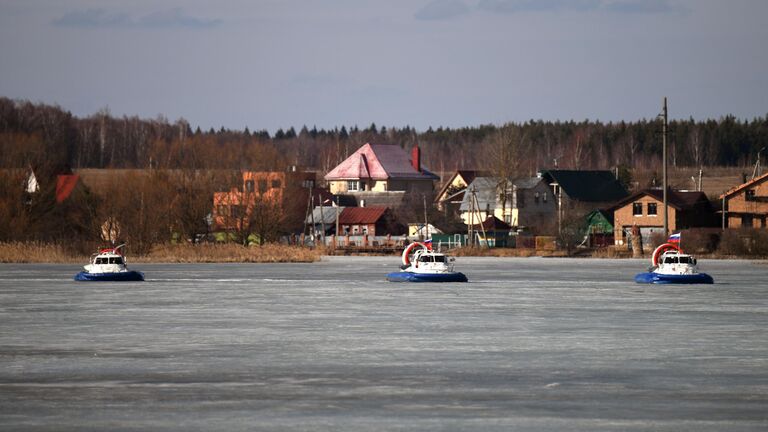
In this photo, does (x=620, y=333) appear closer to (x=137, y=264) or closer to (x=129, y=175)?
(x=137, y=264)

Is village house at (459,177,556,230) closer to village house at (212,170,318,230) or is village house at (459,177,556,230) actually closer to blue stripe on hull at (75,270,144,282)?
village house at (212,170,318,230)

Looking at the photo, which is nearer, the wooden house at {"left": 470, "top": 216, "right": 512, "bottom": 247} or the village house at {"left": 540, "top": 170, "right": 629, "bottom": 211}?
the wooden house at {"left": 470, "top": 216, "right": 512, "bottom": 247}

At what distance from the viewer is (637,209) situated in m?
109

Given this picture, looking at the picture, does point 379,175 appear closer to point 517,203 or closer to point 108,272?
point 517,203

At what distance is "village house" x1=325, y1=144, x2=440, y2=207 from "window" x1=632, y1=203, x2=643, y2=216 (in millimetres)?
55785

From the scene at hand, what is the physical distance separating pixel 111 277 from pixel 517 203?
82.6 metres

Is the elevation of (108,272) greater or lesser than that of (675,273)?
lesser

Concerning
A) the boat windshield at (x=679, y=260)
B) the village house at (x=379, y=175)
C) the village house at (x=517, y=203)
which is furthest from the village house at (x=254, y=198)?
the village house at (x=379, y=175)

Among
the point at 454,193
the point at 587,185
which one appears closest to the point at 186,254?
the point at 587,185

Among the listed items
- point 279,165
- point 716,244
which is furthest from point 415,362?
point 279,165

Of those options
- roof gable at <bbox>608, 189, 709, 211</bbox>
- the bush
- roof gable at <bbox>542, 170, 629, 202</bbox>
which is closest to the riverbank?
the bush

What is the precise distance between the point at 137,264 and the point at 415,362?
55090mm

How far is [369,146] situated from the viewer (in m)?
166

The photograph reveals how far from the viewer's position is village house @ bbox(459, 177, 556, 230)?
431 feet
